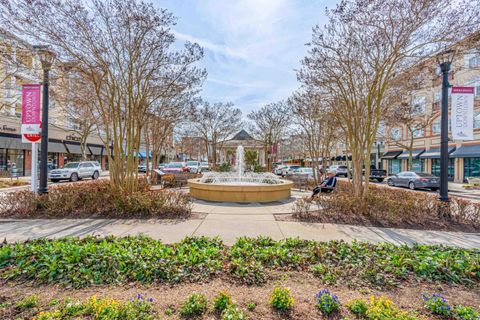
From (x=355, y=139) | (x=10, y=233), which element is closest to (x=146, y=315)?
(x=10, y=233)

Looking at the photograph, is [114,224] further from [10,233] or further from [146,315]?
[146,315]

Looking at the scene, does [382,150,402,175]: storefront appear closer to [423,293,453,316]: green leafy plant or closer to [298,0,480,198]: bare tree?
[298,0,480,198]: bare tree

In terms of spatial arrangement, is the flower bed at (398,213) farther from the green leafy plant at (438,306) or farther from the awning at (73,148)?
the awning at (73,148)

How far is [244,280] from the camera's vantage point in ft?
11.0

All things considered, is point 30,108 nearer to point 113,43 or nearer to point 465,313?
point 113,43

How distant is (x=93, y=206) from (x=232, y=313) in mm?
6734

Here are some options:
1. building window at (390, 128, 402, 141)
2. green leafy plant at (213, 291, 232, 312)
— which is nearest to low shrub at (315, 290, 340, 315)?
green leafy plant at (213, 291, 232, 312)

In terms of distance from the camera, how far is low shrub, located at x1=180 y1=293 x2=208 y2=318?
2631 mm

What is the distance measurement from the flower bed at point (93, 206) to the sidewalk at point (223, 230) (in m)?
0.48

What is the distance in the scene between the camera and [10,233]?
5672 millimetres

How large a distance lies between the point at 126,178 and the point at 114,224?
307 centimetres

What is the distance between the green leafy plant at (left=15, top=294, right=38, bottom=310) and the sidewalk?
2.48 metres

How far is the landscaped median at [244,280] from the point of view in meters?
2.70

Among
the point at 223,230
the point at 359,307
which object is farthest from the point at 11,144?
the point at 359,307
